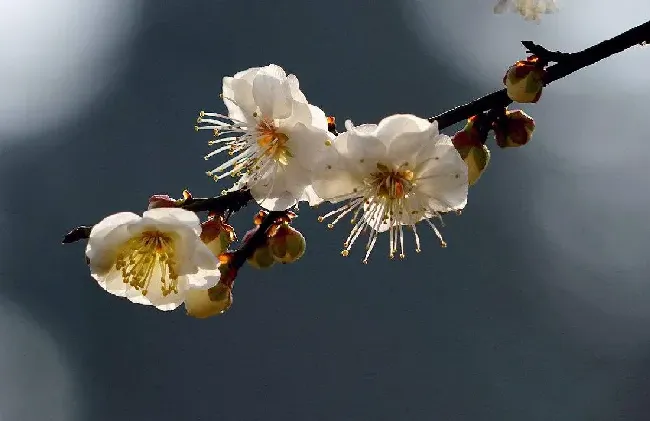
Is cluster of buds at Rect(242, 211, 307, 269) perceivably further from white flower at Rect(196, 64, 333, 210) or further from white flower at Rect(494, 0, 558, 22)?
white flower at Rect(494, 0, 558, 22)

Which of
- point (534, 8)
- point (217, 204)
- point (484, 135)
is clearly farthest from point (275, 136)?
point (534, 8)

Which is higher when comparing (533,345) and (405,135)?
(533,345)

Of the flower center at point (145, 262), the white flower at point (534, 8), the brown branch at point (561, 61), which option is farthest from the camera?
the white flower at point (534, 8)

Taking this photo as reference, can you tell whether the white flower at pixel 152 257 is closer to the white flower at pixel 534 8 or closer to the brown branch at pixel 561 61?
the brown branch at pixel 561 61

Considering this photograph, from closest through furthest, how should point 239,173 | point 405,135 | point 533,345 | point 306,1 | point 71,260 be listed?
point 405,135 < point 239,173 < point 533,345 < point 71,260 < point 306,1

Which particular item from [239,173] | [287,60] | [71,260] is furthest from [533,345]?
[239,173]

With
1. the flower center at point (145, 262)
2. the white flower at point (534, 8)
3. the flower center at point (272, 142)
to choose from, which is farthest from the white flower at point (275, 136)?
the white flower at point (534, 8)

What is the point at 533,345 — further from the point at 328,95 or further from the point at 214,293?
the point at 214,293
